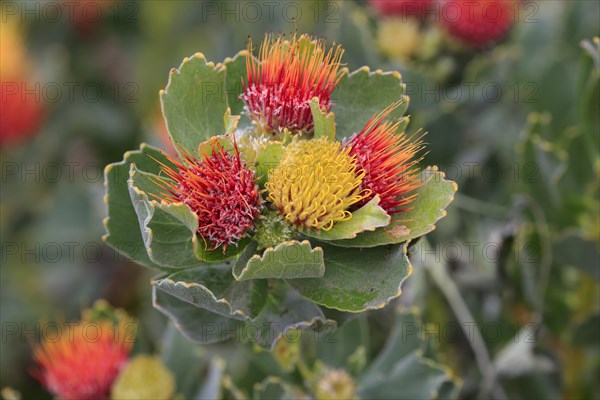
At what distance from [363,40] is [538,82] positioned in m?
0.48

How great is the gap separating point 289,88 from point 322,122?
0.08 m

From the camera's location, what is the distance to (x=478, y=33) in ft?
5.86

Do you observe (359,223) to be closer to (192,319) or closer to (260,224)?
(260,224)

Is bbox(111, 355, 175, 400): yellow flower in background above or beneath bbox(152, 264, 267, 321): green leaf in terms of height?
beneath

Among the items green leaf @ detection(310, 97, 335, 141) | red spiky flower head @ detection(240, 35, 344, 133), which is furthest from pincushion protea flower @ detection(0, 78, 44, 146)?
green leaf @ detection(310, 97, 335, 141)

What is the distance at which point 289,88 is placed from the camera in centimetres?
101

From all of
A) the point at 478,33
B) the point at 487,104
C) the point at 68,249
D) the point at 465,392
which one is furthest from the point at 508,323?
the point at 68,249

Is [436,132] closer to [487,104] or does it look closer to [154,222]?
[487,104]

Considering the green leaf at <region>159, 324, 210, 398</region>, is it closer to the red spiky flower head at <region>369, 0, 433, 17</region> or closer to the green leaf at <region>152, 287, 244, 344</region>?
the green leaf at <region>152, 287, 244, 344</region>

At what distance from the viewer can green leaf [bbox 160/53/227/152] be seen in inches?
40.2

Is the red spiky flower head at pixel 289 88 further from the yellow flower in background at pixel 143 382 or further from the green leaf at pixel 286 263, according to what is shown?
the yellow flower in background at pixel 143 382

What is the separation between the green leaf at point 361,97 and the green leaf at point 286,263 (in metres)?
0.25

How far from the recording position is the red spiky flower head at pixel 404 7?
180cm

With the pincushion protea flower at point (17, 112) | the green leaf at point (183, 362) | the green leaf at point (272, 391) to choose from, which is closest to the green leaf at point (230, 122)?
the green leaf at point (272, 391)
